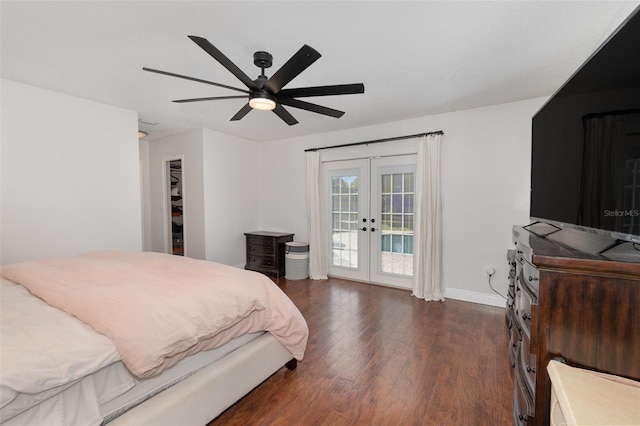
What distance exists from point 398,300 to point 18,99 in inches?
189

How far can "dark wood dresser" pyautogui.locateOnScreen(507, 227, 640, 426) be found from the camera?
3.23ft


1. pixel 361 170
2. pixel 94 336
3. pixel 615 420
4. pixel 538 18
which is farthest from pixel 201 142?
pixel 615 420

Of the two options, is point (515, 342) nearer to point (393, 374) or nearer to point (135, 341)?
point (393, 374)

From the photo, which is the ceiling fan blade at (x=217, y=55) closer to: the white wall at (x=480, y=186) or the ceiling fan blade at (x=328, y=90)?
the ceiling fan blade at (x=328, y=90)

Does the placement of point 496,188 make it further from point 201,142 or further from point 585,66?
point 201,142

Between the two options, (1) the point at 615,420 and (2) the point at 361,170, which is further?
(2) the point at 361,170

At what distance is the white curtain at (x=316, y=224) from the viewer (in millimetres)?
4629

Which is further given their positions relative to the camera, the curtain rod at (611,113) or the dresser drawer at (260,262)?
the dresser drawer at (260,262)

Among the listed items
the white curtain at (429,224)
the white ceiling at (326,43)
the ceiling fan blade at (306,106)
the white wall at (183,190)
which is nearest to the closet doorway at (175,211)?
the white wall at (183,190)

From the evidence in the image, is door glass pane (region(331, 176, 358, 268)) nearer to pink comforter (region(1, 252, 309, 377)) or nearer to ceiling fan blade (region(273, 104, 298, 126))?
ceiling fan blade (region(273, 104, 298, 126))

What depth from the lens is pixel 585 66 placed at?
1301mm

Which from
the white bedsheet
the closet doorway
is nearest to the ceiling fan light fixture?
the white bedsheet

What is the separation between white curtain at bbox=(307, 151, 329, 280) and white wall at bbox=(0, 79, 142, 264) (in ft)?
8.33

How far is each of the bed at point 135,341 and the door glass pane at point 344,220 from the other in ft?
8.57
